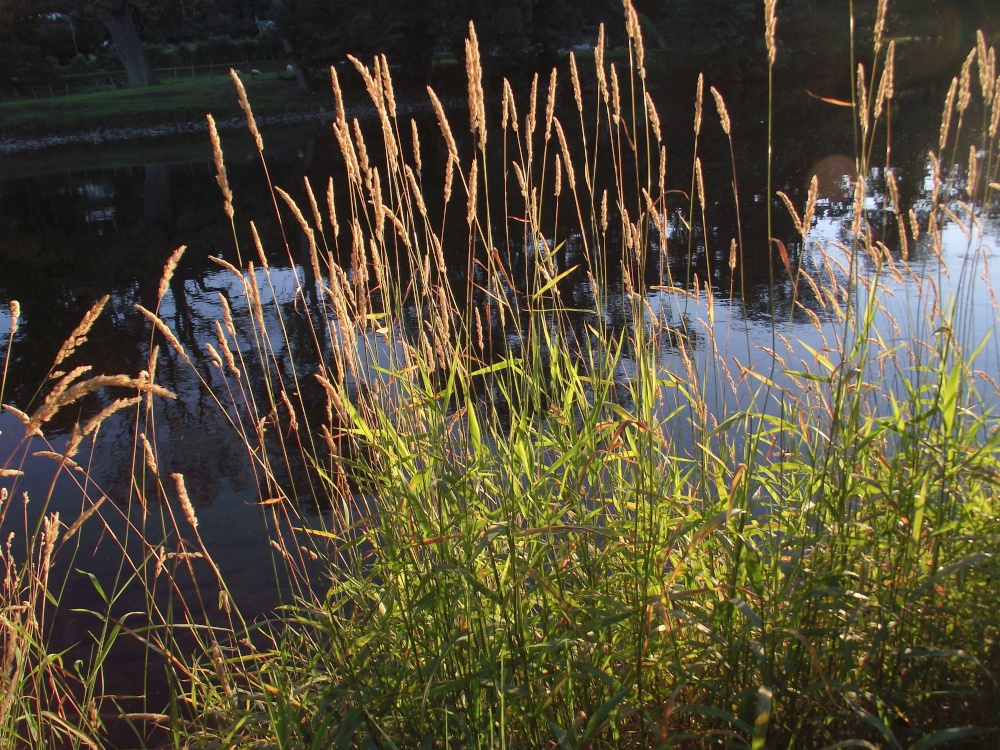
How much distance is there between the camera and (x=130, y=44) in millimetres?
29250

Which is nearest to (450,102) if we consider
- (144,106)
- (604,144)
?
(144,106)

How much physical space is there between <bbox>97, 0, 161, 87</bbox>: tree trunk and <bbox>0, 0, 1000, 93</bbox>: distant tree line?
0.04 metres

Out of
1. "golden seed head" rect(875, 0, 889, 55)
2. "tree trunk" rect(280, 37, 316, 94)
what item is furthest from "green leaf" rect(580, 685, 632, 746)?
"tree trunk" rect(280, 37, 316, 94)

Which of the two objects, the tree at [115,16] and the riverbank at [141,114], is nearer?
the riverbank at [141,114]

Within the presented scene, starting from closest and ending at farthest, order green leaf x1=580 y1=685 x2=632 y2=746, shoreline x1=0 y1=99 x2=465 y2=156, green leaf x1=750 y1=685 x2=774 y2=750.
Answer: green leaf x1=750 y1=685 x2=774 y2=750 → green leaf x1=580 y1=685 x2=632 y2=746 → shoreline x1=0 y1=99 x2=465 y2=156

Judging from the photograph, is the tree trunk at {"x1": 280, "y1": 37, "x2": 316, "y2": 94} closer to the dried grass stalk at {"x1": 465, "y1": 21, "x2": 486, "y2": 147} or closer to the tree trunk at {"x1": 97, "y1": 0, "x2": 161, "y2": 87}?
the tree trunk at {"x1": 97, "y1": 0, "x2": 161, "y2": 87}

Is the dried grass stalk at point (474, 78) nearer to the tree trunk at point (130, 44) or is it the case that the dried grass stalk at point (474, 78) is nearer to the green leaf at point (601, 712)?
the green leaf at point (601, 712)

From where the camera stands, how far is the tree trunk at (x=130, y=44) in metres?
28.5

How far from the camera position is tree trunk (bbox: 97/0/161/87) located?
28484mm

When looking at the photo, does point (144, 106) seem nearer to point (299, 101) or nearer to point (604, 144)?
point (299, 101)

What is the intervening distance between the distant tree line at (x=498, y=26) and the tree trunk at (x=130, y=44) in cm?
4

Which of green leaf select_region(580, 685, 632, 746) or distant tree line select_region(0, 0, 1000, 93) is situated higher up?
distant tree line select_region(0, 0, 1000, 93)

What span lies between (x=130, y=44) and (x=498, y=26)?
536 inches

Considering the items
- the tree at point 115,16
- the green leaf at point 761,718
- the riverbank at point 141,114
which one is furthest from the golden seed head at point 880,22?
the tree at point 115,16
